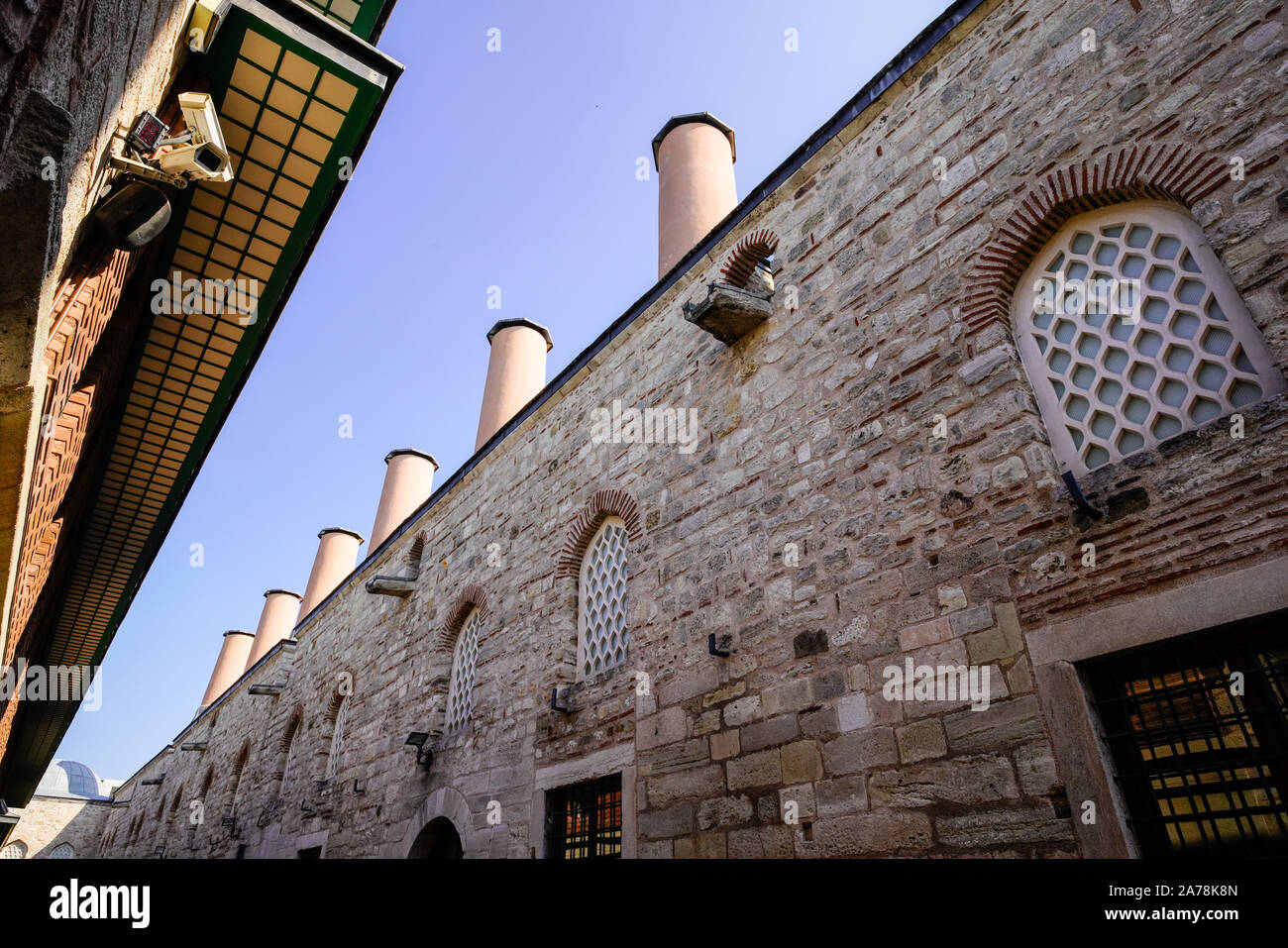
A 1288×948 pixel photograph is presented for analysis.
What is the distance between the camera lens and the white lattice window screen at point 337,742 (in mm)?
9566

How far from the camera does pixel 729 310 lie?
→ 4945 millimetres

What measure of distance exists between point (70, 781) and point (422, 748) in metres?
45.3

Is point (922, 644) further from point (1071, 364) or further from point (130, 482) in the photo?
point (130, 482)

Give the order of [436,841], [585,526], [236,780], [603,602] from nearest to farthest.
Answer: [603,602] < [585,526] < [436,841] < [236,780]

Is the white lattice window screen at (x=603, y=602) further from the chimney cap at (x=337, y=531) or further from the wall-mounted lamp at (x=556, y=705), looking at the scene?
the chimney cap at (x=337, y=531)

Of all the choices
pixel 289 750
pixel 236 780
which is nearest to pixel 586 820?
pixel 289 750

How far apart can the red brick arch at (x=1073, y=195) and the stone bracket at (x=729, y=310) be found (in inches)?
60.5

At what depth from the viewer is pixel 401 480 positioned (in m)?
13.5

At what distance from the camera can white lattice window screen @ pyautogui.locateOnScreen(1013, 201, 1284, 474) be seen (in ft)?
9.92

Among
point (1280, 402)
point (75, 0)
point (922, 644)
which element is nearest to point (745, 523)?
point (922, 644)
